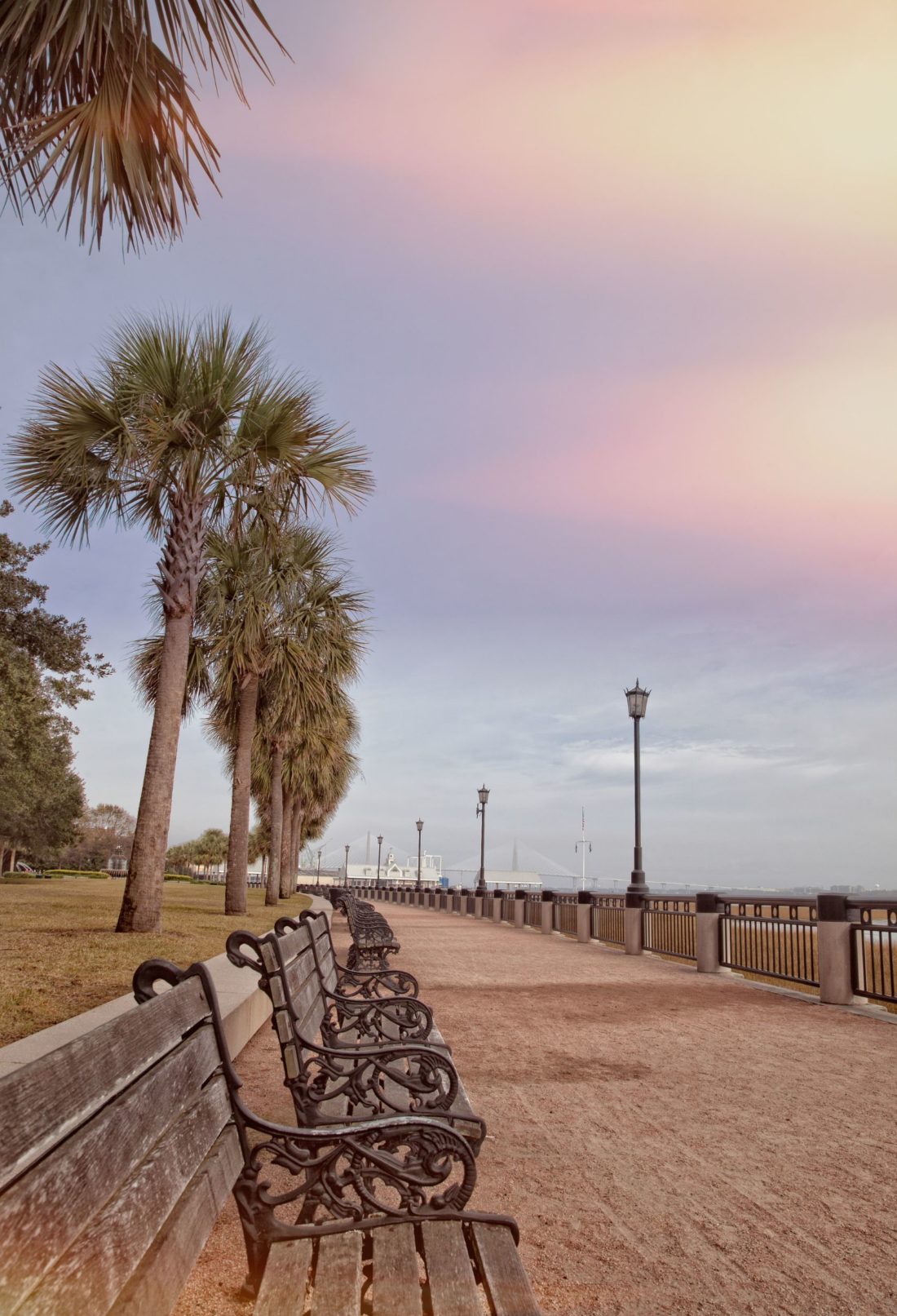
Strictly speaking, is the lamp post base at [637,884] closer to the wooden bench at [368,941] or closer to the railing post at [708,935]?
the railing post at [708,935]

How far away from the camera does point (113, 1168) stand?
1.84 meters

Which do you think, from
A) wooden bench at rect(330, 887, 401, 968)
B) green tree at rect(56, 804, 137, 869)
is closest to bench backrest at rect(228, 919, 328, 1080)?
wooden bench at rect(330, 887, 401, 968)

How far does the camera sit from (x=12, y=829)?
57.2 m

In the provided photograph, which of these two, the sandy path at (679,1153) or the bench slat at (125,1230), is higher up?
the bench slat at (125,1230)

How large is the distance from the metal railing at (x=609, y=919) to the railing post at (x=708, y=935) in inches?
170

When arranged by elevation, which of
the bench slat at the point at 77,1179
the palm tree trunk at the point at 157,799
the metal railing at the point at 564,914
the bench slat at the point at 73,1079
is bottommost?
the metal railing at the point at 564,914

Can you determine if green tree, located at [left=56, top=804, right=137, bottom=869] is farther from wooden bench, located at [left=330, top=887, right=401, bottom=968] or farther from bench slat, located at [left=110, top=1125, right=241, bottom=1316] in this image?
bench slat, located at [left=110, top=1125, right=241, bottom=1316]

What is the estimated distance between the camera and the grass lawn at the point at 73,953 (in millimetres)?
6477

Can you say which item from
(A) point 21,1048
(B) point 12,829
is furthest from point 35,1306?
(B) point 12,829

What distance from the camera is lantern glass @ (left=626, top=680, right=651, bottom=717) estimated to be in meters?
20.2

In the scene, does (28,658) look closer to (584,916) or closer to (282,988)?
(584,916)

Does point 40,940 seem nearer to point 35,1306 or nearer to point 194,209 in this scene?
point 194,209

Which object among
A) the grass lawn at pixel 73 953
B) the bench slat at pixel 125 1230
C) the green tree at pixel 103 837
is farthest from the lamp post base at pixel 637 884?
the green tree at pixel 103 837

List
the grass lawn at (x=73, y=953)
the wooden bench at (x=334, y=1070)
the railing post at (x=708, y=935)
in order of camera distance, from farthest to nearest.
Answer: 1. the railing post at (x=708, y=935)
2. the grass lawn at (x=73, y=953)
3. the wooden bench at (x=334, y=1070)
